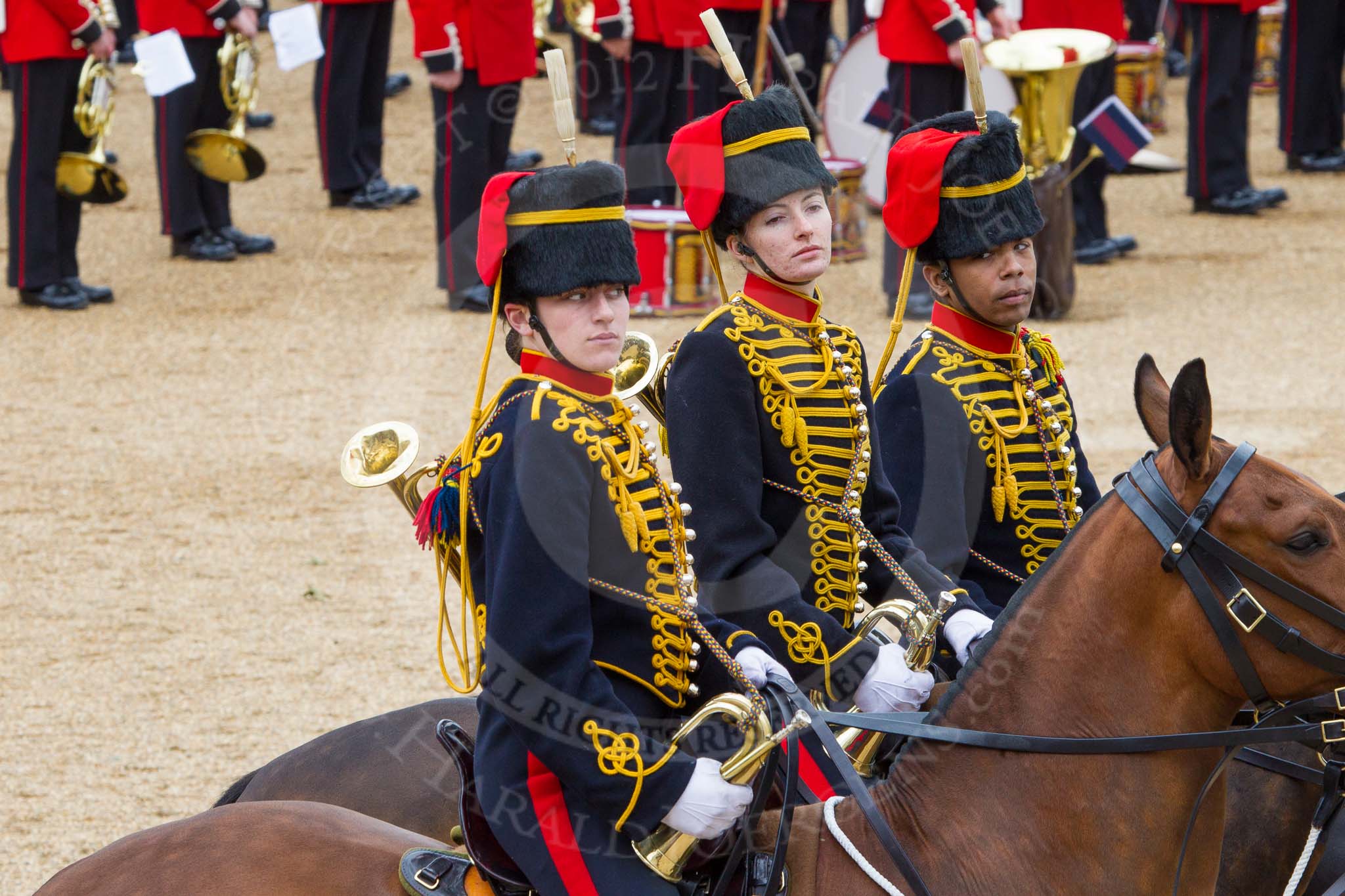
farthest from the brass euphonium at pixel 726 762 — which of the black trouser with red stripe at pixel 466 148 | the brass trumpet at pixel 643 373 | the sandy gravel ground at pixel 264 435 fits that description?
the black trouser with red stripe at pixel 466 148

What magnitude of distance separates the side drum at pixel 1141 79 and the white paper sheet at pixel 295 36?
5.24m

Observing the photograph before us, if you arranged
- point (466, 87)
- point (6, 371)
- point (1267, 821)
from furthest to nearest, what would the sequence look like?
point (466, 87) < point (6, 371) < point (1267, 821)

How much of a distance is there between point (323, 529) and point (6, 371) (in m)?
2.24

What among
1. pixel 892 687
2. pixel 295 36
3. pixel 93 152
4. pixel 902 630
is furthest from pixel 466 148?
pixel 892 687

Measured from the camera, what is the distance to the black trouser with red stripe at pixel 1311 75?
32.5 ft

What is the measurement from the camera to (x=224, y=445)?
650cm

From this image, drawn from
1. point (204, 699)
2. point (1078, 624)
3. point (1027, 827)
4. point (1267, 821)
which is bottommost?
point (204, 699)

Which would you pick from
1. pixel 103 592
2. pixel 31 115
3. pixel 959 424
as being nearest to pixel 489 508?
pixel 959 424

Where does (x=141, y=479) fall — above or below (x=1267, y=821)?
below

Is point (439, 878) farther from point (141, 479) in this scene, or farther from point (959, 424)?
point (141, 479)

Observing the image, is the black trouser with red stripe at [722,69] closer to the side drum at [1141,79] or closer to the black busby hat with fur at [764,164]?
the side drum at [1141,79]

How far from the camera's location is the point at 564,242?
2.26 m

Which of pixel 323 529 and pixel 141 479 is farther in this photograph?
pixel 141 479

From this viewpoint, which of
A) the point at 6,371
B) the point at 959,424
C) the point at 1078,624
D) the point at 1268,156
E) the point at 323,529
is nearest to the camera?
the point at 1078,624
